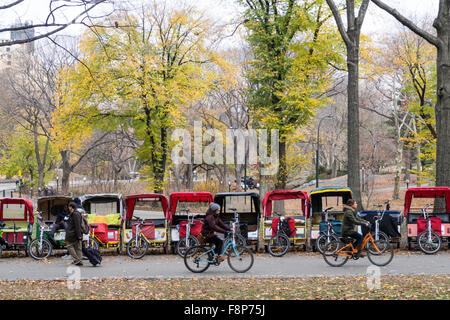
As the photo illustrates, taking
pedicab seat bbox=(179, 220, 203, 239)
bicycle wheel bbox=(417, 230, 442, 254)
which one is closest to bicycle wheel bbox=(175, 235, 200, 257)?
pedicab seat bbox=(179, 220, 203, 239)

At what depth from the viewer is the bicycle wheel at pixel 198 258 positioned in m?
12.9

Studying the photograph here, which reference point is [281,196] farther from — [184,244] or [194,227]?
[184,244]

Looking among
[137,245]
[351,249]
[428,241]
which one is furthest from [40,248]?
[428,241]

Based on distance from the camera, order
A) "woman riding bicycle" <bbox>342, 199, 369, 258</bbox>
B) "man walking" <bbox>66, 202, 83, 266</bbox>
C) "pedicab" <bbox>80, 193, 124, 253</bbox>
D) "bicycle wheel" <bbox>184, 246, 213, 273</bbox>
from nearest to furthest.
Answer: "bicycle wheel" <bbox>184, 246, 213, 273</bbox>, "woman riding bicycle" <bbox>342, 199, 369, 258</bbox>, "man walking" <bbox>66, 202, 83, 266</bbox>, "pedicab" <bbox>80, 193, 124, 253</bbox>

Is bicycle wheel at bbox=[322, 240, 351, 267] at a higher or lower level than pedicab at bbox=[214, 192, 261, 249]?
lower

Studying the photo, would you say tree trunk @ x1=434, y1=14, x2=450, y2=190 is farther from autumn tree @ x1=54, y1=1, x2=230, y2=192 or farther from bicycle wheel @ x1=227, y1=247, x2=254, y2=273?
autumn tree @ x1=54, y1=1, x2=230, y2=192

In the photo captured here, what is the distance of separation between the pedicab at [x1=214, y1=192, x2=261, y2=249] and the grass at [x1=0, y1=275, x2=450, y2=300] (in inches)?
208

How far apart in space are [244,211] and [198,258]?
704 cm

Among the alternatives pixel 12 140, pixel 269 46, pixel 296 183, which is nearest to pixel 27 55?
pixel 12 140

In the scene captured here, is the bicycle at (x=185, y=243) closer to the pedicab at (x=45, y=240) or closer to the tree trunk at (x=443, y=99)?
the pedicab at (x=45, y=240)

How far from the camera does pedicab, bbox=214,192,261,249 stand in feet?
56.1

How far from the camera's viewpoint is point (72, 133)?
119 ft

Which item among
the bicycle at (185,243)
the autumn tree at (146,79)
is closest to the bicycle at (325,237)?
the bicycle at (185,243)

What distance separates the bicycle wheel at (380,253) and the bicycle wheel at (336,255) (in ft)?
1.86
